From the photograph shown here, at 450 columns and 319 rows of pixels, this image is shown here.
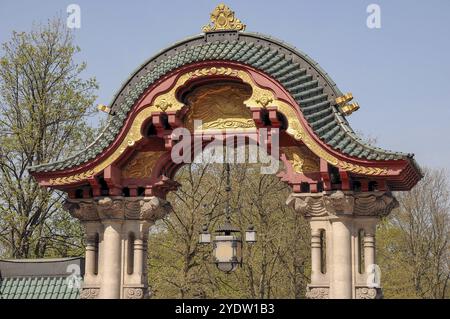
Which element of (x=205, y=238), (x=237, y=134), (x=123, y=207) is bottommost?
(x=205, y=238)

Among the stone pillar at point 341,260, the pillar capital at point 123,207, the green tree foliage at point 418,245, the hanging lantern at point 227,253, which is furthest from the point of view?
the green tree foliage at point 418,245

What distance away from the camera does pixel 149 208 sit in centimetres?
1764

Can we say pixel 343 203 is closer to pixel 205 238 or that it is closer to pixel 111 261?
pixel 205 238

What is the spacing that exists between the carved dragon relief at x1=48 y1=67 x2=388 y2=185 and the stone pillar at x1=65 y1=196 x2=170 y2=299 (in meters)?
0.90

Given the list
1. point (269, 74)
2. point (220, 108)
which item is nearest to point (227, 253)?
point (220, 108)

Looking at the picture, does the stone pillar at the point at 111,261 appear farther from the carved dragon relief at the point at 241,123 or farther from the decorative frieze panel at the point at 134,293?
the carved dragon relief at the point at 241,123

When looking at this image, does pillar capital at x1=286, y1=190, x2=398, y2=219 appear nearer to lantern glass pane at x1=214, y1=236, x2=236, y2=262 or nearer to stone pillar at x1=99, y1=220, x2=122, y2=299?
lantern glass pane at x1=214, y1=236, x2=236, y2=262

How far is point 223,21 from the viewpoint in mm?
17656

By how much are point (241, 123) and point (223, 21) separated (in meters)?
2.18

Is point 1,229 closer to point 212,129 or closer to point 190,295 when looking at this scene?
point 190,295

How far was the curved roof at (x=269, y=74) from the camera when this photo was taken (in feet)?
53.8

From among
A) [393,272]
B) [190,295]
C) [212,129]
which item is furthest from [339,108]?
[393,272]

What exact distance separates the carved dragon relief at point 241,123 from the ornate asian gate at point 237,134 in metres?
0.02

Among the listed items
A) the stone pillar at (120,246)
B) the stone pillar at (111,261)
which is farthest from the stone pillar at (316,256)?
the stone pillar at (111,261)
